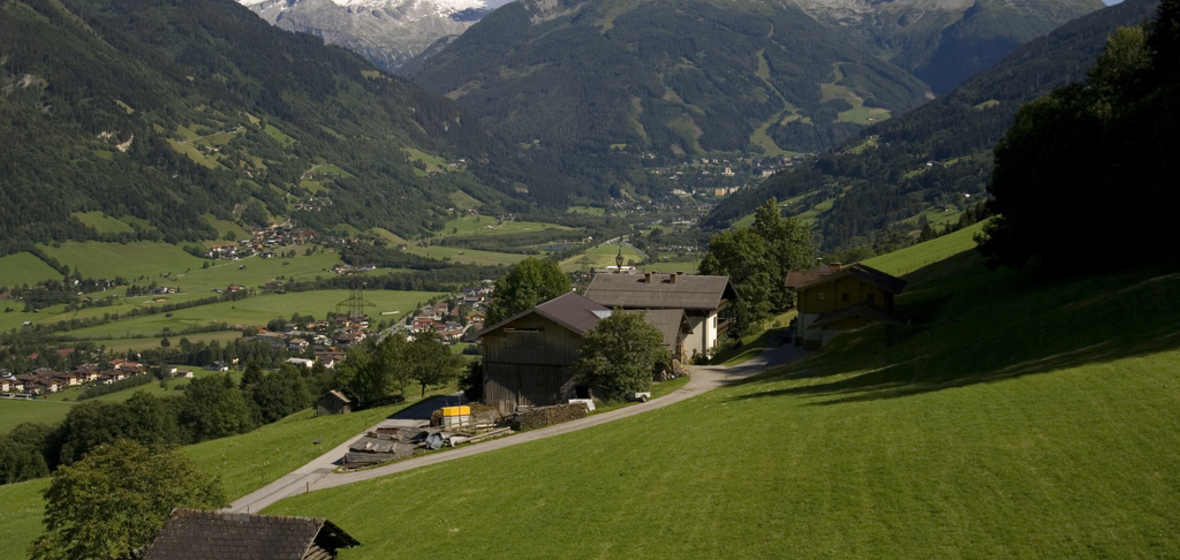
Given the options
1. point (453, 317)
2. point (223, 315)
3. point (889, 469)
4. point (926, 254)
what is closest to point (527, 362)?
point (889, 469)

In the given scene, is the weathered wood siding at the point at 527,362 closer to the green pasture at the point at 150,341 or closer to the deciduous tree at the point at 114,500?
the deciduous tree at the point at 114,500

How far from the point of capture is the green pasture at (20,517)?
131 ft

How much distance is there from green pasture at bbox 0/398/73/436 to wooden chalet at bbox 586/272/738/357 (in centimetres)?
6831

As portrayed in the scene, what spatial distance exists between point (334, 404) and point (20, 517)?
30144 millimetres

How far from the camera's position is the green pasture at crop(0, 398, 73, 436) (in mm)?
111750

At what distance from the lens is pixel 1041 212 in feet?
183

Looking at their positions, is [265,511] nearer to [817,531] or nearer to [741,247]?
[817,531]

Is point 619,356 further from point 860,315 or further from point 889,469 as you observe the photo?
point 889,469

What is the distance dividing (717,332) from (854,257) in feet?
174

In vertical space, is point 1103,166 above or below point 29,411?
above

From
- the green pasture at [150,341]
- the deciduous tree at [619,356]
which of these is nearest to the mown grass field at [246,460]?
the deciduous tree at [619,356]

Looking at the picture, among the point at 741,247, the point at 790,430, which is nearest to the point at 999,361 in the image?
the point at 790,430

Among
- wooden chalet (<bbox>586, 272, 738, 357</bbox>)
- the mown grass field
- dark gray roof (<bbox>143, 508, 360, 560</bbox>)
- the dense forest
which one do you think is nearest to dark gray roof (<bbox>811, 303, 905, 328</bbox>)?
the dense forest

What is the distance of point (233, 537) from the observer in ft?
86.8
